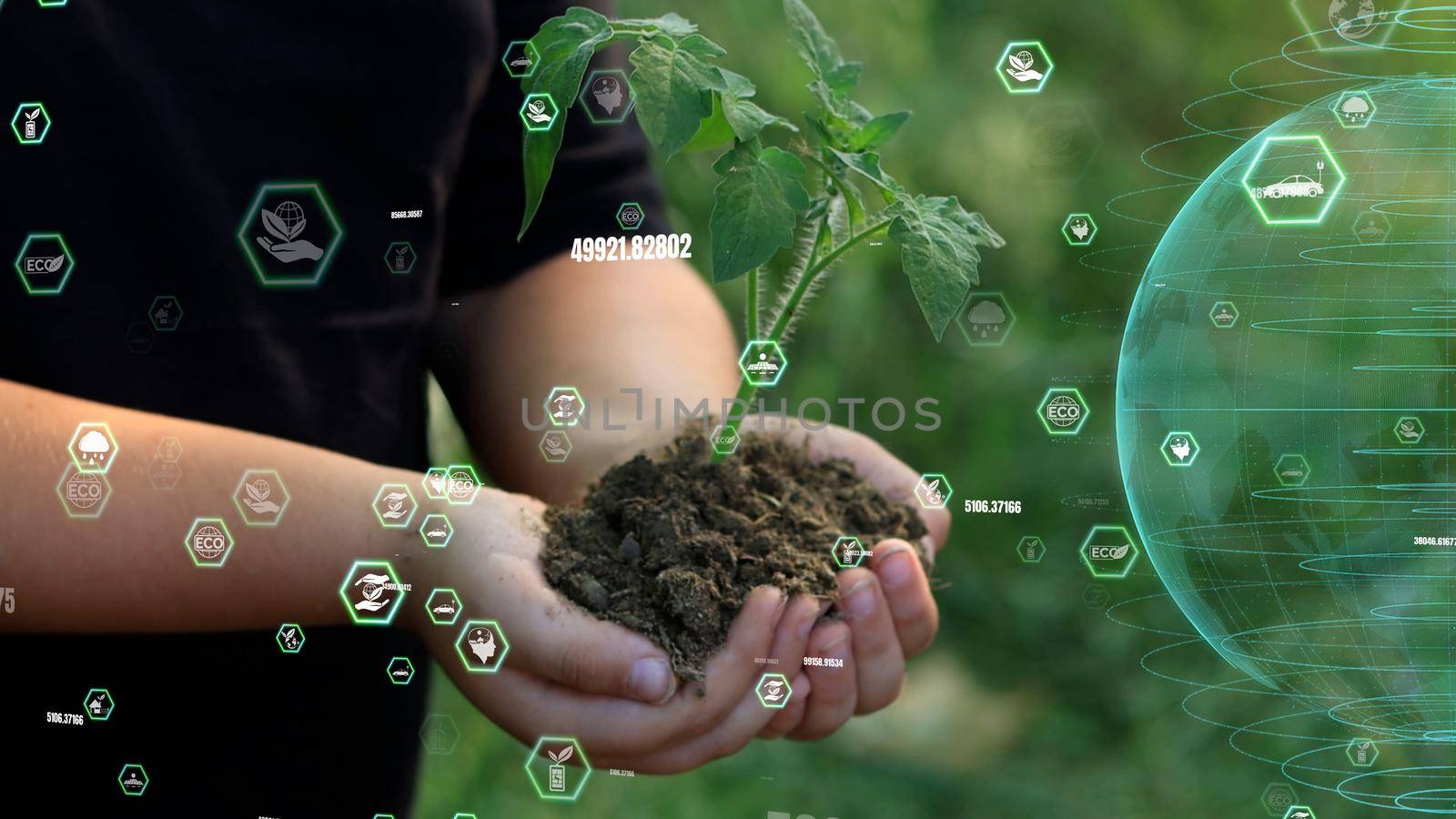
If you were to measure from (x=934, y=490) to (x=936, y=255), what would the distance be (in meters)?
0.16

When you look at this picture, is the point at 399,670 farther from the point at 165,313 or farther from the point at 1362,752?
the point at 1362,752

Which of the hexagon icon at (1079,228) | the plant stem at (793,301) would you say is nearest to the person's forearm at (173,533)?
the plant stem at (793,301)

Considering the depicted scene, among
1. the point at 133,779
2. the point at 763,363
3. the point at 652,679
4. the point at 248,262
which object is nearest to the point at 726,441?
the point at 763,363

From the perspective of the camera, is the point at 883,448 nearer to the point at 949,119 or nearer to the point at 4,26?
the point at 949,119

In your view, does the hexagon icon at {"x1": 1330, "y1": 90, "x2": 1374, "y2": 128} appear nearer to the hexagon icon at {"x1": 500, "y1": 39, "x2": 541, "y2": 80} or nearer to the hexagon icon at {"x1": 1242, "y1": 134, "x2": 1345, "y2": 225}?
the hexagon icon at {"x1": 1242, "y1": 134, "x2": 1345, "y2": 225}

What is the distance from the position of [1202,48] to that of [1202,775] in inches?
15.8

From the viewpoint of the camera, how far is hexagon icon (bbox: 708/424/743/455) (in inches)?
28.8

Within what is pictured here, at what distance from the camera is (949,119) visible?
2.37ft

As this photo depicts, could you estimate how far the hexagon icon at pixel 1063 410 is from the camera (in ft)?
2.15

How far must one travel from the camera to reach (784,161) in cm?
64

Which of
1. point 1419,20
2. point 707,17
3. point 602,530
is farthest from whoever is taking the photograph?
point 707,17

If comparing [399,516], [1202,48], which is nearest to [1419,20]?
[1202,48]

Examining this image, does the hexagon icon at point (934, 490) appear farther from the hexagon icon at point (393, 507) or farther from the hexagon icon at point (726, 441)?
the hexagon icon at point (393, 507)

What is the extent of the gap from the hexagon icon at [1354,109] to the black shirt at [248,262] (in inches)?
16.7
